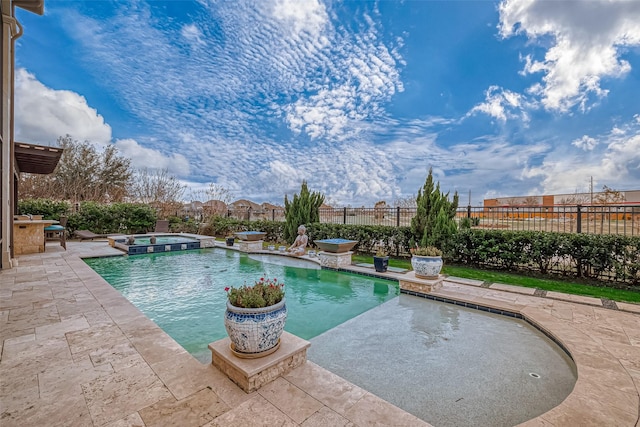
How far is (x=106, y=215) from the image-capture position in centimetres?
1498

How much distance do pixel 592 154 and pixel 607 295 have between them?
6.84 metres

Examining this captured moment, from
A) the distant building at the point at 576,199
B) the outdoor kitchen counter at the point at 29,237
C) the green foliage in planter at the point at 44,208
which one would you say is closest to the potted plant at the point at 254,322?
the distant building at the point at 576,199

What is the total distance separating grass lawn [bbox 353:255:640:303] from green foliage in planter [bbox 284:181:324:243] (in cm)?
486

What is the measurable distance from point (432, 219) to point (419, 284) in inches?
129

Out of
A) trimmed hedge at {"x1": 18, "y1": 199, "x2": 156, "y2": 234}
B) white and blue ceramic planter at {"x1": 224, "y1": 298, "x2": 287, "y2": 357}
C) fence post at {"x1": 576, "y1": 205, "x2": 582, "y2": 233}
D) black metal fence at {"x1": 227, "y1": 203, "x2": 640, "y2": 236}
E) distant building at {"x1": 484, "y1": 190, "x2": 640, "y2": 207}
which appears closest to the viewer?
white and blue ceramic planter at {"x1": 224, "y1": 298, "x2": 287, "y2": 357}

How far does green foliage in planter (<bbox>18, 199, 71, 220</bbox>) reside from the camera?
12.9 metres

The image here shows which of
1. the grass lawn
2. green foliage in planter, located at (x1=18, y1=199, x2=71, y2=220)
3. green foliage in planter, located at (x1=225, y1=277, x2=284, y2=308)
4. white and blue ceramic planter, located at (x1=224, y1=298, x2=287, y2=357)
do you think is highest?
green foliage in planter, located at (x1=18, y1=199, x2=71, y2=220)

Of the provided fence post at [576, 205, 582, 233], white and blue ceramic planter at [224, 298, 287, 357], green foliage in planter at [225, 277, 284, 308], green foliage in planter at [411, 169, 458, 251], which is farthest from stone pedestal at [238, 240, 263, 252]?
fence post at [576, 205, 582, 233]

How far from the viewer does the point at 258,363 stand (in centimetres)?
234

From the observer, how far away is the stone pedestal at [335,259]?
7961 millimetres

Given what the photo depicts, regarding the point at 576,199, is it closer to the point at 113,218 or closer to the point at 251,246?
the point at 251,246

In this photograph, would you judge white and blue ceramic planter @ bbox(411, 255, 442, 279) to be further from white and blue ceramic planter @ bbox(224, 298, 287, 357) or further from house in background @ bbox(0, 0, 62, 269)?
house in background @ bbox(0, 0, 62, 269)

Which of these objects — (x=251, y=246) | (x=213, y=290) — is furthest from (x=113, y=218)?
(x=213, y=290)

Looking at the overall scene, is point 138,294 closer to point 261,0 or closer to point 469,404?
point 469,404
